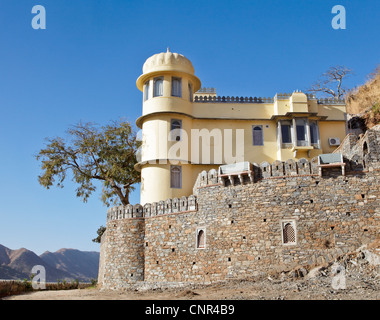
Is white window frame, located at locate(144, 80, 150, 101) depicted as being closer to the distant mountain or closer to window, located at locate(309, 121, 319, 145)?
→ window, located at locate(309, 121, 319, 145)

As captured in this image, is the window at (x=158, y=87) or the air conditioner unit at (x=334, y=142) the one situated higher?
the window at (x=158, y=87)

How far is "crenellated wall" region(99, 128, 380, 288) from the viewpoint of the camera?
58.2 feet

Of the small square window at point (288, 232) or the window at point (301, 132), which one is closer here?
the small square window at point (288, 232)

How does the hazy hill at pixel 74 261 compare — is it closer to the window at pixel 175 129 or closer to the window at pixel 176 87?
the window at pixel 175 129

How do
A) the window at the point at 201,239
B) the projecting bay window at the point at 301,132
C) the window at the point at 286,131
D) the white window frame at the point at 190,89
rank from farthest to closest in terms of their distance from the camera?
the white window frame at the point at 190,89
the window at the point at 286,131
the projecting bay window at the point at 301,132
the window at the point at 201,239

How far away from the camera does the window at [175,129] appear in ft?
82.7

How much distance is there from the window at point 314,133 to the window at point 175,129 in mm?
7594

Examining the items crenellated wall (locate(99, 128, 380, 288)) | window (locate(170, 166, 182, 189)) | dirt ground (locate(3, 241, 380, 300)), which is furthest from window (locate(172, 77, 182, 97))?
dirt ground (locate(3, 241, 380, 300))

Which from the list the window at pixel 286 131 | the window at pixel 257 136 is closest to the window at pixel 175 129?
the window at pixel 257 136

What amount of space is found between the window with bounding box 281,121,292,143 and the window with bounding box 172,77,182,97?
6.24 m

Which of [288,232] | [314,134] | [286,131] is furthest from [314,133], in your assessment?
[288,232]

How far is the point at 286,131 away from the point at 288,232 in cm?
924

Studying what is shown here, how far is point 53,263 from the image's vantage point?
82.2 meters

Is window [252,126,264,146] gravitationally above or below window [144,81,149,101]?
below
